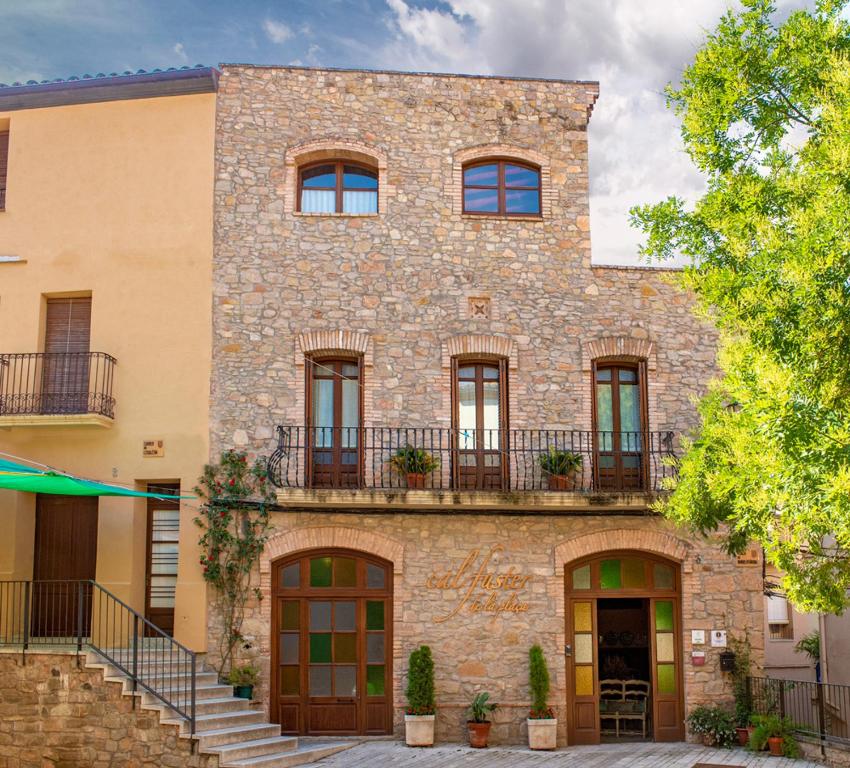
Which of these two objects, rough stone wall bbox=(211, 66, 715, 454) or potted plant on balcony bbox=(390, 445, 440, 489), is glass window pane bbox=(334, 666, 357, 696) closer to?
potted plant on balcony bbox=(390, 445, 440, 489)

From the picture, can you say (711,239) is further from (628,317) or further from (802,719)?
(802,719)

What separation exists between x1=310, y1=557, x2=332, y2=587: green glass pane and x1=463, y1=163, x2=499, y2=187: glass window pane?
581 centimetres

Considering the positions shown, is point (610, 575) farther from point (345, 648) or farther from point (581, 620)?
point (345, 648)

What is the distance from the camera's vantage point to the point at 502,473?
552 inches

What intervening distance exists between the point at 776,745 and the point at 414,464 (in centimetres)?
572

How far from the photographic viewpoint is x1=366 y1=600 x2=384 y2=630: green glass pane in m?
13.7

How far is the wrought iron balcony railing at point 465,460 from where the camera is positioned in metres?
13.8

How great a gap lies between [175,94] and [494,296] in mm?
5386

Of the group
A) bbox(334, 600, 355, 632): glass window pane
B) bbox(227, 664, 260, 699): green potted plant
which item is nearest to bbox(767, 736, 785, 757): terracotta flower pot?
bbox(334, 600, 355, 632): glass window pane

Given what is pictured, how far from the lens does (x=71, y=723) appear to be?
11898 millimetres

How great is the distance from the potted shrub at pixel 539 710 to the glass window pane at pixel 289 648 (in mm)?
3106

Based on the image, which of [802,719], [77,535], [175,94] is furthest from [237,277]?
[802,719]

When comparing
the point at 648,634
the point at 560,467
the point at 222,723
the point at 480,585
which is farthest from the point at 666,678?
the point at 222,723

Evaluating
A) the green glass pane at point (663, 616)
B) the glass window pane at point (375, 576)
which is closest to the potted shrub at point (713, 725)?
the green glass pane at point (663, 616)
